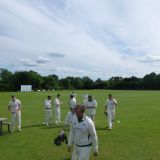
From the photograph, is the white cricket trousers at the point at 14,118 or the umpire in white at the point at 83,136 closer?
the umpire in white at the point at 83,136

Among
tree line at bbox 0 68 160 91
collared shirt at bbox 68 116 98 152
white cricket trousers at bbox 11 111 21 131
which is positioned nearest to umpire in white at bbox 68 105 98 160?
collared shirt at bbox 68 116 98 152

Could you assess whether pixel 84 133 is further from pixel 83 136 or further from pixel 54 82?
pixel 54 82

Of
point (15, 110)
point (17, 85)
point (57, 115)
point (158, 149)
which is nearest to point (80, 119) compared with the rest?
point (158, 149)

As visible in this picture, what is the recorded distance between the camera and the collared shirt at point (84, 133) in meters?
9.35

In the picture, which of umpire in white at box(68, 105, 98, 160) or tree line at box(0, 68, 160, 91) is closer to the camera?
umpire in white at box(68, 105, 98, 160)

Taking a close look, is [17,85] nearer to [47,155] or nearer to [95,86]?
[95,86]

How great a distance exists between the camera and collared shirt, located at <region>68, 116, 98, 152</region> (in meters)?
9.35

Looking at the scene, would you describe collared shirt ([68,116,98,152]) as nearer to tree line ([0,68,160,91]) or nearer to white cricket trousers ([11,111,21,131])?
white cricket trousers ([11,111,21,131])

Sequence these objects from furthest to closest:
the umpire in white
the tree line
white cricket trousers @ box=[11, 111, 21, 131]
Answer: the tree line, white cricket trousers @ box=[11, 111, 21, 131], the umpire in white

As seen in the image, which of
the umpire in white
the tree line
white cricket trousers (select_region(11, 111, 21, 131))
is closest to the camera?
the umpire in white

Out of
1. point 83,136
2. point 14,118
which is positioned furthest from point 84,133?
point 14,118

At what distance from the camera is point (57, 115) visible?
88.0 ft

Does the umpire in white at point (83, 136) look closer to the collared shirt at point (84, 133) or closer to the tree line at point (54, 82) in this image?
the collared shirt at point (84, 133)

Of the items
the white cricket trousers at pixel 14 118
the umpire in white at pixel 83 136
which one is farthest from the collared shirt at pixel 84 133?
the white cricket trousers at pixel 14 118
